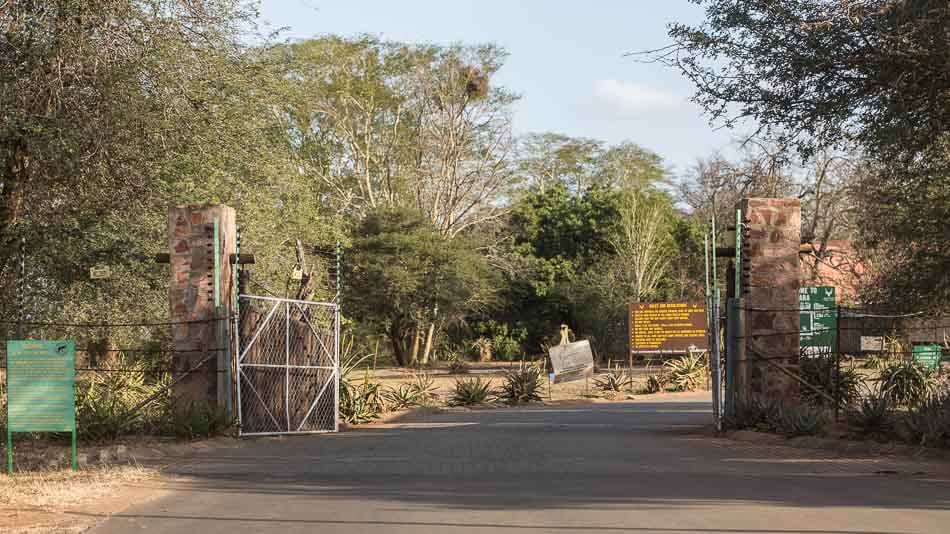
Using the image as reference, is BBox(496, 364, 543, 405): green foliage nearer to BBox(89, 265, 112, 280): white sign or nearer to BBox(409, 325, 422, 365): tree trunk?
BBox(89, 265, 112, 280): white sign

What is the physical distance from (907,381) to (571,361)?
17.8m

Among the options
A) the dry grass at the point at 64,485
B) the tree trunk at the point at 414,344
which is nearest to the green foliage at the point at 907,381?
the dry grass at the point at 64,485

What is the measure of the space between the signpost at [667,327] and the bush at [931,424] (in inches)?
850

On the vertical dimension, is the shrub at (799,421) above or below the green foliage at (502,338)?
below

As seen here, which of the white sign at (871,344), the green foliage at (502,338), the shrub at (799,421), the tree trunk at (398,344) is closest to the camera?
the shrub at (799,421)

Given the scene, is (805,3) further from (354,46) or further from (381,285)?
(354,46)

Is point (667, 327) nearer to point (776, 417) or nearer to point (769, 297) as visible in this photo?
point (769, 297)

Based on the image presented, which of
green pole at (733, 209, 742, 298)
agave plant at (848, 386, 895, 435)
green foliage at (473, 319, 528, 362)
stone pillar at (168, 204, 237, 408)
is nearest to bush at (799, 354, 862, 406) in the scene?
green pole at (733, 209, 742, 298)

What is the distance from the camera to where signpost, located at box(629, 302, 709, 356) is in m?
36.2

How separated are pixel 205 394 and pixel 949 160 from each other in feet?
38.5

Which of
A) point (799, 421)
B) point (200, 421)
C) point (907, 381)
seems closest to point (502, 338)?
point (907, 381)

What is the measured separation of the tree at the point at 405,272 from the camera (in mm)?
46594

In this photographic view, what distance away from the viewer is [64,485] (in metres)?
11.4

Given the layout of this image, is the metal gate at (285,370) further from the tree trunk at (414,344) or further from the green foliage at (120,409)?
the tree trunk at (414,344)
